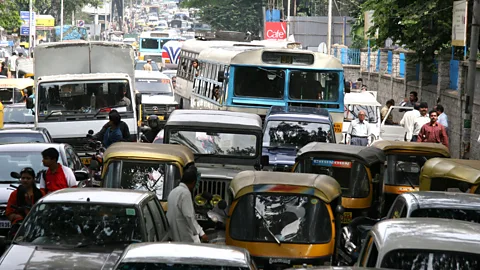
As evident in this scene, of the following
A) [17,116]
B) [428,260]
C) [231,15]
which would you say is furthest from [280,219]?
[231,15]

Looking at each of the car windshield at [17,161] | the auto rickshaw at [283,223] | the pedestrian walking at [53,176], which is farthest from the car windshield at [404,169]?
the pedestrian walking at [53,176]

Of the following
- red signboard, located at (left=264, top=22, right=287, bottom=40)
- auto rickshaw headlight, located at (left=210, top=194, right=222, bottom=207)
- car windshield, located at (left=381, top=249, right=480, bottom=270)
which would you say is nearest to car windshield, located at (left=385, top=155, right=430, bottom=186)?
auto rickshaw headlight, located at (left=210, top=194, right=222, bottom=207)

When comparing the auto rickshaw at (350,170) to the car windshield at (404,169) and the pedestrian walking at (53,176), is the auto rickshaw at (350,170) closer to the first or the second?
the car windshield at (404,169)

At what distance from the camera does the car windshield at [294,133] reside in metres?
20.1

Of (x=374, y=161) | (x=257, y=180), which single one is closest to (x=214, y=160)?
(x=374, y=161)

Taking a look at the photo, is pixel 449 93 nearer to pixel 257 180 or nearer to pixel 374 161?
pixel 374 161

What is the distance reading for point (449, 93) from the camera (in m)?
32.5

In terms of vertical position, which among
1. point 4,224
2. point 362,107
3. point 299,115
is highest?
point 299,115

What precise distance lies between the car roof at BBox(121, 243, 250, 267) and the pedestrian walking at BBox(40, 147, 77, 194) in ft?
16.8

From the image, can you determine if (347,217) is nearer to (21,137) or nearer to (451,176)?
(451,176)

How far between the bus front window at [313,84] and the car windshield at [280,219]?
43.5 ft

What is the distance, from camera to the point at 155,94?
131ft

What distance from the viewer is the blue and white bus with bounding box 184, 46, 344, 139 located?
2503 cm

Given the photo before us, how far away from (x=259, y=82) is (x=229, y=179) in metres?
9.88
